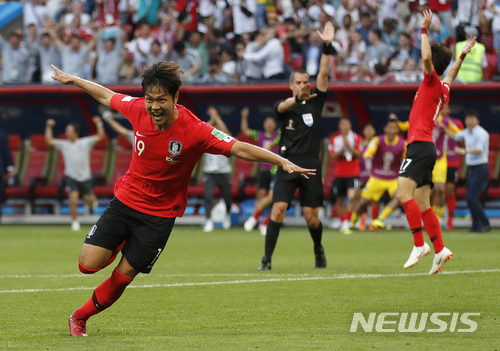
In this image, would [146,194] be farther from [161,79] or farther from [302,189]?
[302,189]

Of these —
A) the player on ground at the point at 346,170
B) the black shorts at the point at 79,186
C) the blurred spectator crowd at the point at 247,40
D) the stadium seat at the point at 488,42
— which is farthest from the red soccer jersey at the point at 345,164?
the black shorts at the point at 79,186

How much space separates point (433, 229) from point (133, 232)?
149 inches

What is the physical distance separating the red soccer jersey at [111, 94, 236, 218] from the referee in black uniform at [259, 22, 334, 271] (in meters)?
3.71

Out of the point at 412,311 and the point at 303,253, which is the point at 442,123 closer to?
the point at 303,253

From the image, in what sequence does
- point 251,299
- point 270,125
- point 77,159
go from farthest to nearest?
1. point 77,159
2. point 270,125
3. point 251,299

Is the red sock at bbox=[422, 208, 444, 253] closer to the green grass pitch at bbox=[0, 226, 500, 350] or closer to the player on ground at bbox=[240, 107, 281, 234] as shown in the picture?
the green grass pitch at bbox=[0, 226, 500, 350]

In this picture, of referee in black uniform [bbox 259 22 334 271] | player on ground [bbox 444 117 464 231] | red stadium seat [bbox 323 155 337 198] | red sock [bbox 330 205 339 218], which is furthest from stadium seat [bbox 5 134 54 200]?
referee in black uniform [bbox 259 22 334 271]

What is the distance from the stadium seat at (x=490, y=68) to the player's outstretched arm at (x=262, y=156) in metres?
12.6

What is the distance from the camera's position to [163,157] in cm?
553

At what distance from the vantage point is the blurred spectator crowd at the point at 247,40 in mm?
17594

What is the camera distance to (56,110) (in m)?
20.3

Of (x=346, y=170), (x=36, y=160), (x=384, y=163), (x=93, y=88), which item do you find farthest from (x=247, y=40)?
(x=93, y=88)

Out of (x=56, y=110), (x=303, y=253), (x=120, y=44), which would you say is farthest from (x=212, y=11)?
(x=303, y=253)

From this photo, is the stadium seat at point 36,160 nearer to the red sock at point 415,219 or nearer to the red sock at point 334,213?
the red sock at point 334,213
